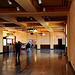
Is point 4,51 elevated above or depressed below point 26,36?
below

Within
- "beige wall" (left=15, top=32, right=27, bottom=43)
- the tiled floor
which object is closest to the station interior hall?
the tiled floor

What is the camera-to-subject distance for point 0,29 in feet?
54.1

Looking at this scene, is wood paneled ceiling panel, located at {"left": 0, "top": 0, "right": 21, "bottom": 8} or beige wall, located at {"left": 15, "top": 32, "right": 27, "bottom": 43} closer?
wood paneled ceiling panel, located at {"left": 0, "top": 0, "right": 21, "bottom": 8}

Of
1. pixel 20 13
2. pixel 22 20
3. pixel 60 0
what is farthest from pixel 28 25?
pixel 60 0

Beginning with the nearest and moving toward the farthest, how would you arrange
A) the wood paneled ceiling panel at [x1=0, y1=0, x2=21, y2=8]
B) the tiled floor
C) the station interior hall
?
1. the tiled floor
2. the station interior hall
3. the wood paneled ceiling panel at [x1=0, y1=0, x2=21, y2=8]

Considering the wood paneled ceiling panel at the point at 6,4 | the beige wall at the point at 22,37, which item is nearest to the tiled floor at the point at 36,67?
the wood paneled ceiling panel at the point at 6,4

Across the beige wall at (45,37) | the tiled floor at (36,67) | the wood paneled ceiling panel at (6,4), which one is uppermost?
the wood paneled ceiling panel at (6,4)

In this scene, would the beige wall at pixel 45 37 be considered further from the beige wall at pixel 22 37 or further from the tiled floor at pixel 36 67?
the tiled floor at pixel 36 67

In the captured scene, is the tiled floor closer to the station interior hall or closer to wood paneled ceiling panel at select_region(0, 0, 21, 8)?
the station interior hall

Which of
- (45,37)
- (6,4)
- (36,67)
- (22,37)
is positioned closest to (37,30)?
(6,4)

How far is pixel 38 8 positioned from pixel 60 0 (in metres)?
1.63

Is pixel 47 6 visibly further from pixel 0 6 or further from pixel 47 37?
pixel 47 37

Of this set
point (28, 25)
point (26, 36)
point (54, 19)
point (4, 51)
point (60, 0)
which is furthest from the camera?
point (26, 36)

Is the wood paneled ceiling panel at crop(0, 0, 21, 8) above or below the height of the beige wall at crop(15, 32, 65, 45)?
above
